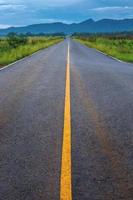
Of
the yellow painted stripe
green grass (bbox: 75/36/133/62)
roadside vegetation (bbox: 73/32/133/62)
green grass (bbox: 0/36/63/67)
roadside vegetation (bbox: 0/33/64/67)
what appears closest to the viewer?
the yellow painted stripe

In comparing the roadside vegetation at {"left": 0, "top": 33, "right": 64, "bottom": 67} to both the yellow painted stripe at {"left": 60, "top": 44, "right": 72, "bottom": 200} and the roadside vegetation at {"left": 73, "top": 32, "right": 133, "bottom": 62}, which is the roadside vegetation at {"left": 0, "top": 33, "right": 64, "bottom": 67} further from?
the yellow painted stripe at {"left": 60, "top": 44, "right": 72, "bottom": 200}

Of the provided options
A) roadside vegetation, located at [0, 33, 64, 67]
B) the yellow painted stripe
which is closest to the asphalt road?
the yellow painted stripe

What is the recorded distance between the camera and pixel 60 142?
728 cm

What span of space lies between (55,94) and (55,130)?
4.81 meters

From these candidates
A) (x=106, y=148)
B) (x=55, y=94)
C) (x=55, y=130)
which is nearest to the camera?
(x=106, y=148)

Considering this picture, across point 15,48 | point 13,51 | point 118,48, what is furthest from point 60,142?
point 118,48

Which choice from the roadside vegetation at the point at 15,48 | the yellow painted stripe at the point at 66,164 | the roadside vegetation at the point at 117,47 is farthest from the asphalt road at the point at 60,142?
the roadside vegetation at the point at 117,47

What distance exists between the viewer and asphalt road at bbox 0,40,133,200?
17.0ft

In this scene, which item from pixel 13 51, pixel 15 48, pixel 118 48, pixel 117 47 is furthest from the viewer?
pixel 117 47

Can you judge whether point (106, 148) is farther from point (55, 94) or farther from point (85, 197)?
point (55, 94)

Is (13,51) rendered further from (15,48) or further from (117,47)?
(117,47)

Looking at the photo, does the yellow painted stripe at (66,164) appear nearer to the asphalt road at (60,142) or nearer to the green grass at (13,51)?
the asphalt road at (60,142)

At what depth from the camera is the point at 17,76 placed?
18391mm

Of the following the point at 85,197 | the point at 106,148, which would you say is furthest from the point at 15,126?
the point at 85,197
